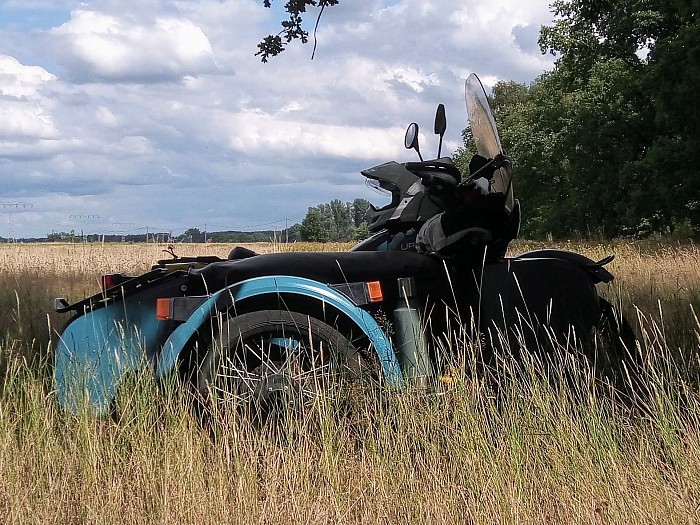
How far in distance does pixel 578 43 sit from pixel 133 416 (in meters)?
28.5

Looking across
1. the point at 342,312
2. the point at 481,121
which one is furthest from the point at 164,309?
the point at 481,121

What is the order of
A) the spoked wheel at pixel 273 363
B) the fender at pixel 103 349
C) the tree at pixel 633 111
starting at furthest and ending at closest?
the tree at pixel 633 111 < the fender at pixel 103 349 < the spoked wheel at pixel 273 363

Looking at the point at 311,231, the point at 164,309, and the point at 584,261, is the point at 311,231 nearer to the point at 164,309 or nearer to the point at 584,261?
the point at 584,261

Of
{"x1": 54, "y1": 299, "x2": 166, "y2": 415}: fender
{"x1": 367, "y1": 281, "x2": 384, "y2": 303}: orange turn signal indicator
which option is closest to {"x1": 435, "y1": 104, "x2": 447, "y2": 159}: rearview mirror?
{"x1": 367, "y1": 281, "x2": 384, "y2": 303}: orange turn signal indicator

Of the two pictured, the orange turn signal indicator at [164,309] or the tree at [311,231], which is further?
the tree at [311,231]

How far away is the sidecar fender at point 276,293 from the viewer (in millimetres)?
4031

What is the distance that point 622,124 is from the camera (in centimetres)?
3381

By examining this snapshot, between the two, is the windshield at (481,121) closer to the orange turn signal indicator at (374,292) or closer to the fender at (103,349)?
the orange turn signal indicator at (374,292)

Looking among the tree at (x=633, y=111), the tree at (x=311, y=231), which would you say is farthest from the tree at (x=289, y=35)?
the tree at (x=633, y=111)

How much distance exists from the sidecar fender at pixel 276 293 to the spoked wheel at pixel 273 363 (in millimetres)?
93

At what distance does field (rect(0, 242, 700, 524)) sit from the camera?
11.0 feet

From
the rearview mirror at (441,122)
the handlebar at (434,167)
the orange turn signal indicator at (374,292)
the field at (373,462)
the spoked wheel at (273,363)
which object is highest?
the rearview mirror at (441,122)

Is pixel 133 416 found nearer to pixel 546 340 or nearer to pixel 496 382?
pixel 496 382

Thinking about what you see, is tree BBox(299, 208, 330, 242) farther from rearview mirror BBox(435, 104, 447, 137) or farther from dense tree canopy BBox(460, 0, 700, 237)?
dense tree canopy BBox(460, 0, 700, 237)
